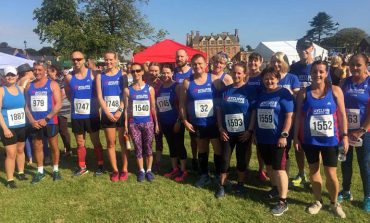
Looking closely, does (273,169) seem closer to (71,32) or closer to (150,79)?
(150,79)

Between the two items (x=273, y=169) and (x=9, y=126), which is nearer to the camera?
(x=273, y=169)

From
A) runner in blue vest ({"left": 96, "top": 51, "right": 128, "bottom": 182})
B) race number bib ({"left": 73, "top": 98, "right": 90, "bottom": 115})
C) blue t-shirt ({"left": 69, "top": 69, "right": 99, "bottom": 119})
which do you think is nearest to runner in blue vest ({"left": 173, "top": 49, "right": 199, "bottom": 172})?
runner in blue vest ({"left": 96, "top": 51, "right": 128, "bottom": 182})

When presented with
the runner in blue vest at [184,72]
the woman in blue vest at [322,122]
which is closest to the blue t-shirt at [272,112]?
the woman in blue vest at [322,122]

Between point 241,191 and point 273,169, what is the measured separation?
795mm

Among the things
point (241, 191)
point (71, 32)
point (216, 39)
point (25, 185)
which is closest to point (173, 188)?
point (241, 191)

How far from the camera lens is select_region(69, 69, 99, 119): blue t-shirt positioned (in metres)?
5.16

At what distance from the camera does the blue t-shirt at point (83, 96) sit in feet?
16.9

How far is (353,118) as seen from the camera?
13.0 ft

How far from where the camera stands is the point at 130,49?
34.8 metres

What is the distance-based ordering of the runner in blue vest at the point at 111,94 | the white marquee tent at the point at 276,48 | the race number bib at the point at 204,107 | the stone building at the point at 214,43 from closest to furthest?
the race number bib at the point at 204,107 → the runner in blue vest at the point at 111,94 → the white marquee tent at the point at 276,48 → the stone building at the point at 214,43

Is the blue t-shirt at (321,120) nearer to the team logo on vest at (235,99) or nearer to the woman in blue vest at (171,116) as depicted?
the team logo on vest at (235,99)

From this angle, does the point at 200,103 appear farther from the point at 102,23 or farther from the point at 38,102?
the point at 102,23

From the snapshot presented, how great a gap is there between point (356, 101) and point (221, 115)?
1.68m

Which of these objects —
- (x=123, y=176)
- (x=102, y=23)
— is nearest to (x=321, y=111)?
(x=123, y=176)
